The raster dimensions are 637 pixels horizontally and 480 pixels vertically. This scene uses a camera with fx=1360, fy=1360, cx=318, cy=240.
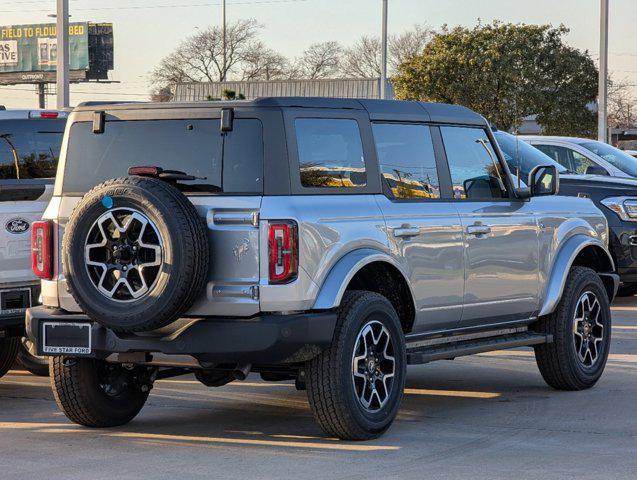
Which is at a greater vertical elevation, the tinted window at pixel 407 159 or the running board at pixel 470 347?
the tinted window at pixel 407 159

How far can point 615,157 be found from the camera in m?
17.2

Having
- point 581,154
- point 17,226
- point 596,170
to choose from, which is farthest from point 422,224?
point 581,154

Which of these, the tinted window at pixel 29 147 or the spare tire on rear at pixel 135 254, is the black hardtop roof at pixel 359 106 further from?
the tinted window at pixel 29 147

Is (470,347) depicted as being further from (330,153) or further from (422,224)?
(330,153)

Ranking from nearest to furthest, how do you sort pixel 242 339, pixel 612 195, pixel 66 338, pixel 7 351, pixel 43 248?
pixel 242 339
pixel 66 338
pixel 43 248
pixel 7 351
pixel 612 195

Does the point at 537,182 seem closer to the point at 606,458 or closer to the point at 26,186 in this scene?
the point at 606,458

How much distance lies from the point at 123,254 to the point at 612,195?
9798 mm

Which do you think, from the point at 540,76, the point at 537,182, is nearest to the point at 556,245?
the point at 537,182

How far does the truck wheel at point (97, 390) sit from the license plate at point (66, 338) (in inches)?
15.3

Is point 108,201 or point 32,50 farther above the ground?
point 32,50

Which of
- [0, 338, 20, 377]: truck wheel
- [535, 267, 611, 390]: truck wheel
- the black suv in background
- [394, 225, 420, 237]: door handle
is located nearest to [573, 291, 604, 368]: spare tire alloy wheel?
[535, 267, 611, 390]: truck wheel

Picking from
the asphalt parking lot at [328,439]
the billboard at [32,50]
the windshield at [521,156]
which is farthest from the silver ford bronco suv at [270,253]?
the billboard at [32,50]

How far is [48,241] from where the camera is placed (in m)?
7.91

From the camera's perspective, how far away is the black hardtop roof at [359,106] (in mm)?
7574
